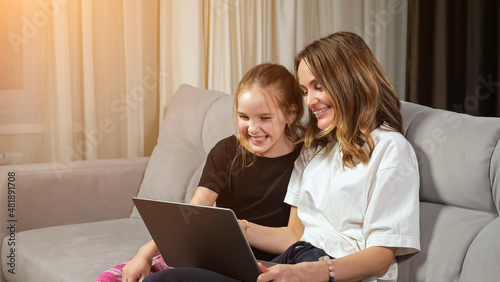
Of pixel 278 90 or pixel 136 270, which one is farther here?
pixel 278 90

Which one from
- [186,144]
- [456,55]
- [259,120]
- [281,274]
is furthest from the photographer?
[456,55]

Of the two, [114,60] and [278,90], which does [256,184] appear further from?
[114,60]

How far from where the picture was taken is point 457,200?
1.27 m

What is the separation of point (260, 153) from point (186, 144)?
712 millimetres

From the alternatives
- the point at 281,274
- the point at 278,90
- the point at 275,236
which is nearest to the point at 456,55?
the point at 278,90

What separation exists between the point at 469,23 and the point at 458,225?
1.91 meters

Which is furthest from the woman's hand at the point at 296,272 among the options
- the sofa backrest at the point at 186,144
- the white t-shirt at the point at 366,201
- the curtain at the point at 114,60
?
the curtain at the point at 114,60

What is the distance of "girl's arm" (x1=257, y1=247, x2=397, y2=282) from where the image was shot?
3.51 ft

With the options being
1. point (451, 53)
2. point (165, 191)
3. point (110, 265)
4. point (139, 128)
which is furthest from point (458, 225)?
point (451, 53)

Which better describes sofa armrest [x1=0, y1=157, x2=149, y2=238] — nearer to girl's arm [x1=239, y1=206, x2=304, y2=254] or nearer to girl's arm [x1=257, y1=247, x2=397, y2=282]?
girl's arm [x1=239, y1=206, x2=304, y2=254]

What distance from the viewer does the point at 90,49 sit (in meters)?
2.47

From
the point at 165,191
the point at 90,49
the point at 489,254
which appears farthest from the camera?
the point at 90,49

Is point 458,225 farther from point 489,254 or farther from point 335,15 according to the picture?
point 335,15

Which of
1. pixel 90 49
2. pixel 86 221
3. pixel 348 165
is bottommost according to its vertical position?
pixel 86 221
